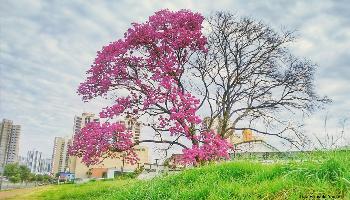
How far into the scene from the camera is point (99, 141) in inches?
841

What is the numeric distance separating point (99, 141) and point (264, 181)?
44.5 feet

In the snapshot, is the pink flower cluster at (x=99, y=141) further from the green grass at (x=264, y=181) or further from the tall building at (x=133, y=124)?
the green grass at (x=264, y=181)

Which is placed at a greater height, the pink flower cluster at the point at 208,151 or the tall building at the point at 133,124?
the tall building at the point at 133,124

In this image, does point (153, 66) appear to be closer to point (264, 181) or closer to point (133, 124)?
point (133, 124)

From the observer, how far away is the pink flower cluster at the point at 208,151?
20500 millimetres

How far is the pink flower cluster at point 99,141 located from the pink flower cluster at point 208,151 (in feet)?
10.6

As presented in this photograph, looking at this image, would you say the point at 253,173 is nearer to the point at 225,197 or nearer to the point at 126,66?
the point at 225,197

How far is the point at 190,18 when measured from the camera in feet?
79.2

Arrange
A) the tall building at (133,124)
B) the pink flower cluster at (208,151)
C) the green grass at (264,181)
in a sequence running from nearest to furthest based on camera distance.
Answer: the green grass at (264,181) → the pink flower cluster at (208,151) → the tall building at (133,124)

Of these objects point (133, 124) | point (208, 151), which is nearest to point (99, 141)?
point (133, 124)

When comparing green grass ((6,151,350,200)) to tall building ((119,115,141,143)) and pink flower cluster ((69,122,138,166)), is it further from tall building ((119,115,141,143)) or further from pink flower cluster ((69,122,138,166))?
tall building ((119,115,141,143))

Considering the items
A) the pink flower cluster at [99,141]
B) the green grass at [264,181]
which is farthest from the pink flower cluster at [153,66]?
the green grass at [264,181]

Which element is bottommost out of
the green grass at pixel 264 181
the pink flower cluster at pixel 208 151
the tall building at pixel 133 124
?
the green grass at pixel 264 181

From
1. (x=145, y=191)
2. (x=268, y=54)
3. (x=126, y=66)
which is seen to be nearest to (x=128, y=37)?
(x=126, y=66)
